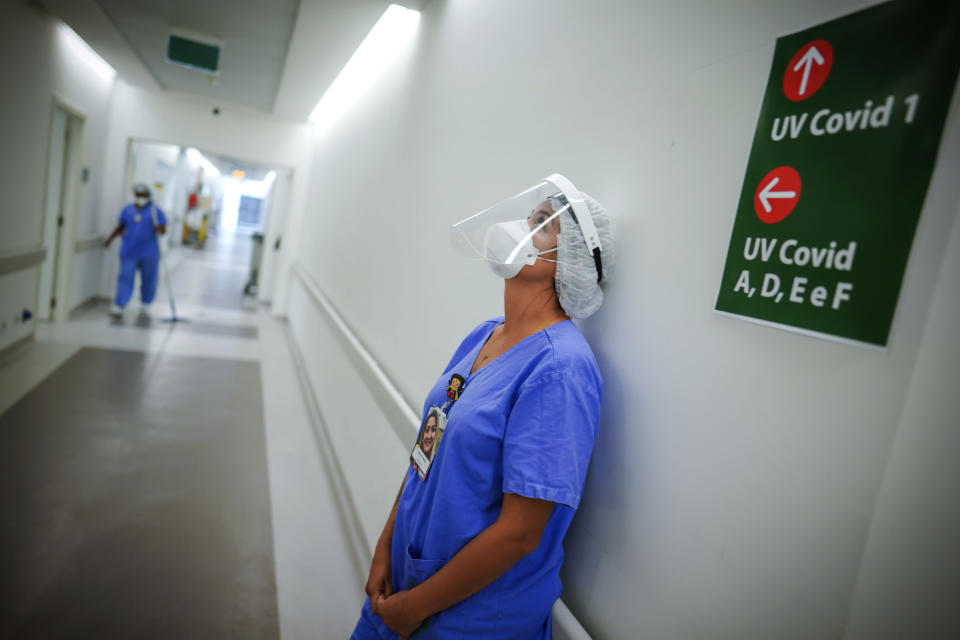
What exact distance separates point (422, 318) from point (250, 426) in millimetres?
2506

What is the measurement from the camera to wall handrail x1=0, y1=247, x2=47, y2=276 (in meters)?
4.41

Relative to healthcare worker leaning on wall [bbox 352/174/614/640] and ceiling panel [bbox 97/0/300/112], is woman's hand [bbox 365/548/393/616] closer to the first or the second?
healthcare worker leaning on wall [bbox 352/174/614/640]

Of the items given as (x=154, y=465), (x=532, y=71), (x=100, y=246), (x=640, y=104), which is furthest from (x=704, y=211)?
(x=100, y=246)

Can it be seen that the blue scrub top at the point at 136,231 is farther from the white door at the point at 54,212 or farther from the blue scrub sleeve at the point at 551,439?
the blue scrub sleeve at the point at 551,439

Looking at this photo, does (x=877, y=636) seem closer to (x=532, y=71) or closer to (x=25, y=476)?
(x=532, y=71)

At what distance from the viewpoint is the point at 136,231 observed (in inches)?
267

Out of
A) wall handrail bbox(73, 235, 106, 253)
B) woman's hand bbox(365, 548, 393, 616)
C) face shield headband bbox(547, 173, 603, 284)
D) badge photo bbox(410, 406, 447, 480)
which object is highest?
face shield headband bbox(547, 173, 603, 284)

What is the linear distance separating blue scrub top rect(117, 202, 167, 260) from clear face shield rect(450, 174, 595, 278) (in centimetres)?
684

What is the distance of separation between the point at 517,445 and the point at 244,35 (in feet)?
15.3

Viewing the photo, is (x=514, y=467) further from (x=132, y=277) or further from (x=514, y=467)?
(x=132, y=277)

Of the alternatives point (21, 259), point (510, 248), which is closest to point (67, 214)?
point (21, 259)

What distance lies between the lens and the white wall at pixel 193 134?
713 cm

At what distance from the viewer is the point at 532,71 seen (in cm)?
170

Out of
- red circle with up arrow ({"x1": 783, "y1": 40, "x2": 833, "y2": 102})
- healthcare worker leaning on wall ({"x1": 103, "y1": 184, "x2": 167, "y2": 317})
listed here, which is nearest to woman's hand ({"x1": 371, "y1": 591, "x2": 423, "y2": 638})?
red circle with up arrow ({"x1": 783, "y1": 40, "x2": 833, "y2": 102})
